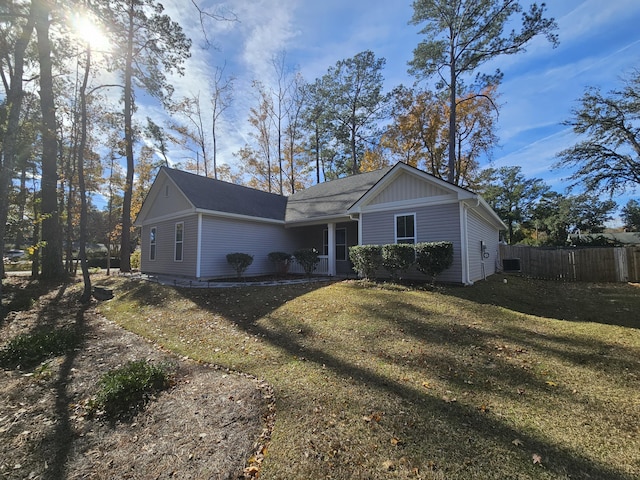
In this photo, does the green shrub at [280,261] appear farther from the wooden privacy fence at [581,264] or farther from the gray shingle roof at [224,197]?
the wooden privacy fence at [581,264]

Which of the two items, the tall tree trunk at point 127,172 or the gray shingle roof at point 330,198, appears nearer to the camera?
the gray shingle roof at point 330,198

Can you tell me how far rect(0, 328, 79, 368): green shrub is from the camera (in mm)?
4841

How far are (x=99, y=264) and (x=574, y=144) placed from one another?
126ft

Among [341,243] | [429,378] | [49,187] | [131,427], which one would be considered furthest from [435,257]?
[49,187]

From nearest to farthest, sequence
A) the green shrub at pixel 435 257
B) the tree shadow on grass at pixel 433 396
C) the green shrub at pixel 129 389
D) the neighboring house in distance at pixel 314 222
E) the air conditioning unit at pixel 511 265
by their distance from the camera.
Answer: the tree shadow on grass at pixel 433 396 → the green shrub at pixel 129 389 → the green shrub at pixel 435 257 → the neighboring house in distance at pixel 314 222 → the air conditioning unit at pixel 511 265

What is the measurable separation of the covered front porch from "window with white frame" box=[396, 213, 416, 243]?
135 inches

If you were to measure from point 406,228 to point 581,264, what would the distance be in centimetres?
904

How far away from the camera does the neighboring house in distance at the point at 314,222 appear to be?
977 centimetres

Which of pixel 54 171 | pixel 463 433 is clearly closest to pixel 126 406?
pixel 463 433

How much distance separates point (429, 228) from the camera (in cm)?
992

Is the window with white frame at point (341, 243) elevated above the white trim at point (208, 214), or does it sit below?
below

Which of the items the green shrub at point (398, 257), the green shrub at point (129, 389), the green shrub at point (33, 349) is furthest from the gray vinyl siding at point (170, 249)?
the green shrub at point (129, 389)

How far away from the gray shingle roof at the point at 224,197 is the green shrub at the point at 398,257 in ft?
22.2

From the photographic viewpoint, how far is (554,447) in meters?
2.48
